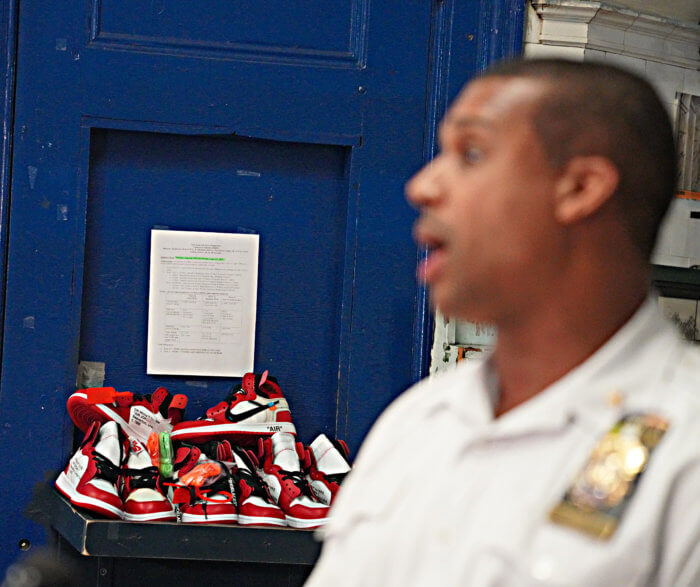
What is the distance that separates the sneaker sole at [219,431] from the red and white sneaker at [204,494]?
0.17m

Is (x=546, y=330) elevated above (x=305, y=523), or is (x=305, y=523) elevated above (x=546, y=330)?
(x=546, y=330)

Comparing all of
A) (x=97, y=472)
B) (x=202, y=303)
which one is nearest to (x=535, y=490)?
(x=97, y=472)

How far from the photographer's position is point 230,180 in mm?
3295

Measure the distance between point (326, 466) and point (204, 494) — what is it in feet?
1.48

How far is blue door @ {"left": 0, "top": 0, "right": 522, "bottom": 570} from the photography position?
317cm

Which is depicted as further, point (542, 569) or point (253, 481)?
point (253, 481)

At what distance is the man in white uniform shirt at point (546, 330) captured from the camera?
2.91 feet

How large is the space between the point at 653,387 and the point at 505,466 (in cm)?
16

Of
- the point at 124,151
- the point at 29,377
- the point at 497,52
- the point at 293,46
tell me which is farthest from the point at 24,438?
the point at 497,52

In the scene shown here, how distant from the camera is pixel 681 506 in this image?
82cm

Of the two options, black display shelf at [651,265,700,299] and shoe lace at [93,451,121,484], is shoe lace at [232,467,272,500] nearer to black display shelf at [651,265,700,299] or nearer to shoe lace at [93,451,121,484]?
shoe lace at [93,451,121,484]

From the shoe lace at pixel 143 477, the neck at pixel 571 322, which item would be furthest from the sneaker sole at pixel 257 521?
the neck at pixel 571 322

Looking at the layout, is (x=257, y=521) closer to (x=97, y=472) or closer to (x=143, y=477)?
(x=143, y=477)

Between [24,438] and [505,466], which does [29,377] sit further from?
[505,466]
